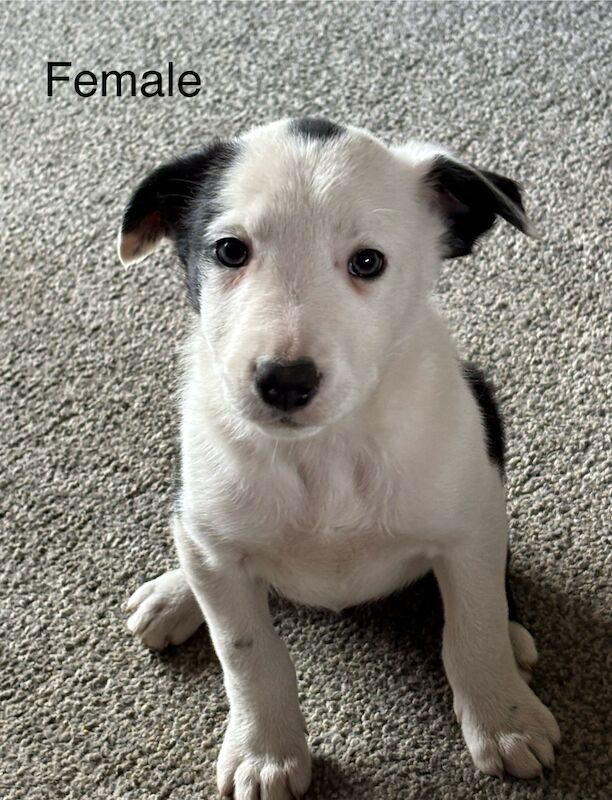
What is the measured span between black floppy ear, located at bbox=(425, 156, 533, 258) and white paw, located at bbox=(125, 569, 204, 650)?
87 centimetres

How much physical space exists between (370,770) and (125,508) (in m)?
0.79

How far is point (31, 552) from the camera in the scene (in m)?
2.44

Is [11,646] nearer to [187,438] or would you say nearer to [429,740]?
[187,438]

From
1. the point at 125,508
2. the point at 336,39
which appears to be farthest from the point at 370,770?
the point at 336,39

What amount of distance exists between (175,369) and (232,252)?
1089 mm

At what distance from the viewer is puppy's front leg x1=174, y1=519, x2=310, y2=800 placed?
1.92 meters

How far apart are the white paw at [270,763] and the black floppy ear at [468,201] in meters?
0.86

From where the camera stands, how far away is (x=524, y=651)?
2113 millimetres

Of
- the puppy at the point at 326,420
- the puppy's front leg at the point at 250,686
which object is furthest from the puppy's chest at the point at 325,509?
the puppy's front leg at the point at 250,686

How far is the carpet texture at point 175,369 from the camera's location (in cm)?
211

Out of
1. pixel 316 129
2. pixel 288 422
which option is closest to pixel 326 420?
pixel 288 422

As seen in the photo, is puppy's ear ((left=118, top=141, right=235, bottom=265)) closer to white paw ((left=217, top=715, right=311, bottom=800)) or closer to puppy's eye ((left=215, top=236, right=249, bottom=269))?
puppy's eye ((left=215, top=236, right=249, bottom=269))

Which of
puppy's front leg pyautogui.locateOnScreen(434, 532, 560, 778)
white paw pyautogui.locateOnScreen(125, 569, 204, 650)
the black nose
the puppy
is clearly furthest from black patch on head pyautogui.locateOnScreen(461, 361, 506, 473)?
white paw pyautogui.locateOnScreen(125, 569, 204, 650)

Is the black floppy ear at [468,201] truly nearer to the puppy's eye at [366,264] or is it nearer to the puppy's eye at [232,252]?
the puppy's eye at [366,264]
